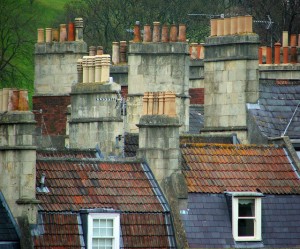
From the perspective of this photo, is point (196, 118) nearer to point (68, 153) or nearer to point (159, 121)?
→ point (68, 153)

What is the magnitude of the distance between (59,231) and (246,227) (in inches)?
226

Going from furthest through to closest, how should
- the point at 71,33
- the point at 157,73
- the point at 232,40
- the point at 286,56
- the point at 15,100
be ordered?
the point at 71,33 → the point at 286,56 → the point at 157,73 → the point at 232,40 → the point at 15,100

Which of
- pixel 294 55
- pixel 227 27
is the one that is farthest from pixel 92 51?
pixel 227 27

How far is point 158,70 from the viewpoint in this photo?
6988 centimetres

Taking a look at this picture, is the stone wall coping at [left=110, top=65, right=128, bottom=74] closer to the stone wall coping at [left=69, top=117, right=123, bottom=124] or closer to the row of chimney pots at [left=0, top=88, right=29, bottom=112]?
the stone wall coping at [left=69, top=117, right=123, bottom=124]

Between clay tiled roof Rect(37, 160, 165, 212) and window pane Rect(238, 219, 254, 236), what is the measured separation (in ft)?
7.42

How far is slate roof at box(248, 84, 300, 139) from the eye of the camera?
215 feet

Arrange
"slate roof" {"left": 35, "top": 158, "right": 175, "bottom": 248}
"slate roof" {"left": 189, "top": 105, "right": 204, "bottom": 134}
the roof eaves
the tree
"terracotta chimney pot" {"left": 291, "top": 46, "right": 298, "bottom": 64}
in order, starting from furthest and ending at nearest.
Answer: the tree → "terracotta chimney pot" {"left": 291, "top": 46, "right": 298, "bottom": 64} → "slate roof" {"left": 189, "top": 105, "right": 204, "bottom": 134} → the roof eaves → "slate roof" {"left": 35, "top": 158, "right": 175, "bottom": 248}

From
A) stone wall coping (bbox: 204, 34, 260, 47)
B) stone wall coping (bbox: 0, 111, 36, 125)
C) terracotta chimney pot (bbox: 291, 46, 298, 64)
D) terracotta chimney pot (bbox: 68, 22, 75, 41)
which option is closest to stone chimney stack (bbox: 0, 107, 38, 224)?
stone wall coping (bbox: 0, 111, 36, 125)

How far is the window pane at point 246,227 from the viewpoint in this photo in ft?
193

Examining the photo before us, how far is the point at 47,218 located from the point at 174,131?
4.95 meters

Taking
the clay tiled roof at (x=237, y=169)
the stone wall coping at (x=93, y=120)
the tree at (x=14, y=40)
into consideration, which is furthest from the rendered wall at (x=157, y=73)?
the tree at (x=14, y=40)

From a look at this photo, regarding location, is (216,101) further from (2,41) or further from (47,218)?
(2,41)

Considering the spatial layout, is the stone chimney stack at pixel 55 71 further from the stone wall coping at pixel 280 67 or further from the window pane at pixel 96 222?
the window pane at pixel 96 222
